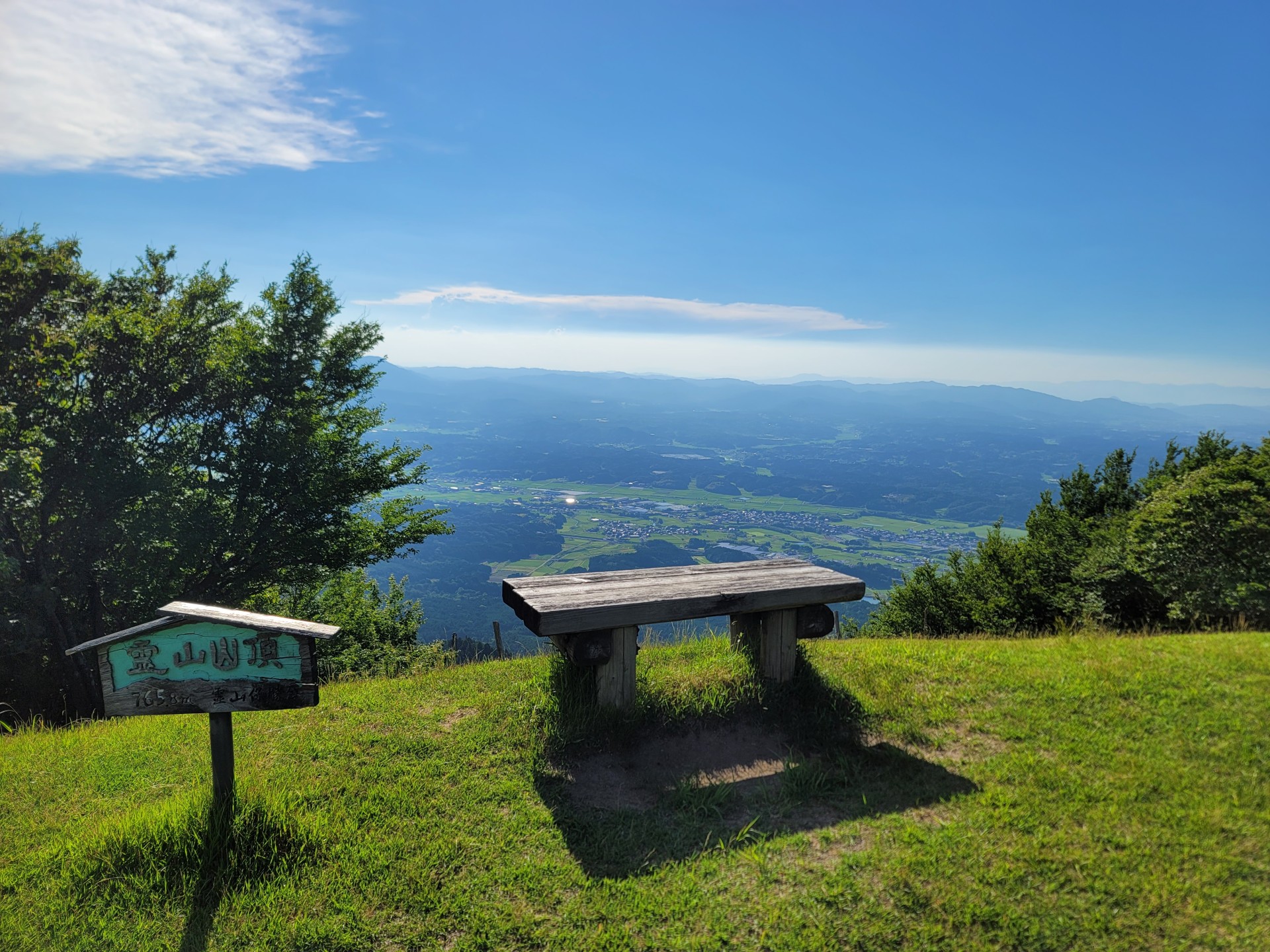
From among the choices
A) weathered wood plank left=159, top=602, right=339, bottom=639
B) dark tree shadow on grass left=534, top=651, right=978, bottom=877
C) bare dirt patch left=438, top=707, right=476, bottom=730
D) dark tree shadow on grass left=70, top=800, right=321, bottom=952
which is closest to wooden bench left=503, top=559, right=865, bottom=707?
dark tree shadow on grass left=534, top=651, right=978, bottom=877

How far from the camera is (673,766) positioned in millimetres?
4953

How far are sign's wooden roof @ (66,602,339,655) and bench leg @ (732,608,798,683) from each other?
352 centimetres

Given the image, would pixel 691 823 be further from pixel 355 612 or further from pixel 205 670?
pixel 355 612

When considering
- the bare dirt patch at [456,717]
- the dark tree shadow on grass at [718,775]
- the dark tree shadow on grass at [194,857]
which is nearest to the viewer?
the dark tree shadow on grass at [194,857]

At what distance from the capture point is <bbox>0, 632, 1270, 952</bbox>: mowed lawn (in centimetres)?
333

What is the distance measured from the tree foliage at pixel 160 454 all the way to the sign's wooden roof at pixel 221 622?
9640 mm

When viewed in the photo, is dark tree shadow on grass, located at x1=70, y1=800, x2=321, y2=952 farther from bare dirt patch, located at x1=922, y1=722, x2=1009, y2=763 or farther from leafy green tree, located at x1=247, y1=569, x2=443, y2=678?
leafy green tree, located at x1=247, y1=569, x2=443, y2=678

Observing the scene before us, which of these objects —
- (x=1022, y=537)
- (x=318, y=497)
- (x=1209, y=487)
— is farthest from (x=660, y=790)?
(x=1022, y=537)

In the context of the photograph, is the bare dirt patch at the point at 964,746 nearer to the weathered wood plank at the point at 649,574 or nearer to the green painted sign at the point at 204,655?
the weathered wood plank at the point at 649,574

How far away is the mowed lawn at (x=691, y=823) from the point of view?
3330 mm

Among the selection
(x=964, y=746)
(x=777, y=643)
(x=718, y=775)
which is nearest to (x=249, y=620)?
(x=718, y=775)

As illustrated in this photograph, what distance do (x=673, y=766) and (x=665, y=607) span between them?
1.17m

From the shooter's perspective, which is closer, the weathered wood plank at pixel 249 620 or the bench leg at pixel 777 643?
the weathered wood plank at pixel 249 620

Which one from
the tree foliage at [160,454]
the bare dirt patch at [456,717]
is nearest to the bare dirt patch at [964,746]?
the bare dirt patch at [456,717]
